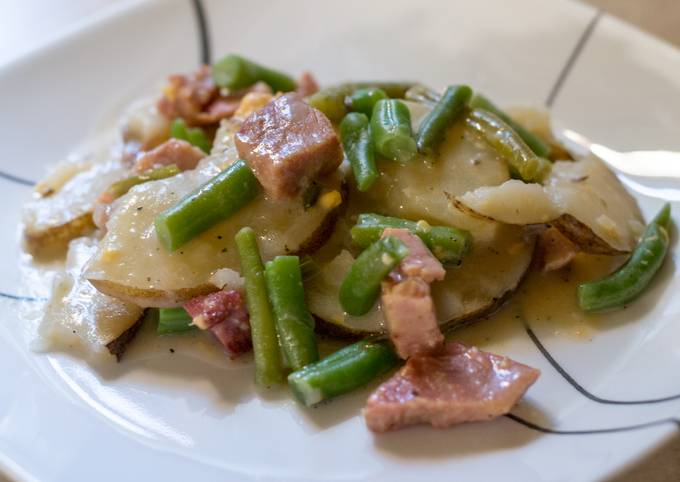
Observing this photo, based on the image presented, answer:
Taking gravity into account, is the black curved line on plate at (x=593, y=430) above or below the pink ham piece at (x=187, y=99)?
below

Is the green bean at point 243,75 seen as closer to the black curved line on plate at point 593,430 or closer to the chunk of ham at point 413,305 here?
the chunk of ham at point 413,305

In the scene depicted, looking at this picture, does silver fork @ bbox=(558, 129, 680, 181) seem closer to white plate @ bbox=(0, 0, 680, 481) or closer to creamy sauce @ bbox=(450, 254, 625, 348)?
white plate @ bbox=(0, 0, 680, 481)

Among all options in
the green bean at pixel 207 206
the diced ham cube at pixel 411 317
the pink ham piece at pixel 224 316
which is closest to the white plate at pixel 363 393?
the pink ham piece at pixel 224 316

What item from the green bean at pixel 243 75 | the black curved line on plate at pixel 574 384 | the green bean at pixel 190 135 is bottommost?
the black curved line on plate at pixel 574 384

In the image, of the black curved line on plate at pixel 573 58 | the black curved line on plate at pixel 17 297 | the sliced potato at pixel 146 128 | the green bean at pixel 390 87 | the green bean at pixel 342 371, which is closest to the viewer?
the green bean at pixel 342 371

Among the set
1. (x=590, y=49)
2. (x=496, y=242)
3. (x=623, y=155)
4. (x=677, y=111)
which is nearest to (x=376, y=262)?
(x=496, y=242)

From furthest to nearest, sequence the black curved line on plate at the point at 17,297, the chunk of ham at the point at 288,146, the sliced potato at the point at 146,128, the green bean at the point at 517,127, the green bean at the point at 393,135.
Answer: the sliced potato at the point at 146,128, the green bean at the point at 517,127, the black curved line on plate at the point at 17,297, the green bean at the point at 393,135, the chunk of ham at the point at 288,146

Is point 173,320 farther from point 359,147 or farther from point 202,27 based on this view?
point 202,27
